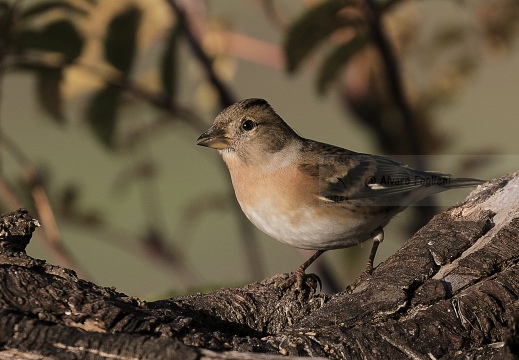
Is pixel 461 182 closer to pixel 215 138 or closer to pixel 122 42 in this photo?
pixel 215 138

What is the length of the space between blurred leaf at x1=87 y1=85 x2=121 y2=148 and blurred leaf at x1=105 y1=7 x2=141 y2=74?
0.14 metres

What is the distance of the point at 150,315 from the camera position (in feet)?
8.08

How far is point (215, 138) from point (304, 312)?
148 centimetres

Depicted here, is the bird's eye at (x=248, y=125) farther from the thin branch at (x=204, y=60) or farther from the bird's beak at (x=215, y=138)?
the thin branch at (x=204, y=60)

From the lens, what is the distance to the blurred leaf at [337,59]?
3.83m

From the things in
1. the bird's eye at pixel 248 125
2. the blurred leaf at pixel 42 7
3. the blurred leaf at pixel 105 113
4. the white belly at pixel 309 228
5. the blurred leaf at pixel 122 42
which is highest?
the bird's eye at pixel 248 125

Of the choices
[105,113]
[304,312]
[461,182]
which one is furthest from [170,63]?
[461,182]

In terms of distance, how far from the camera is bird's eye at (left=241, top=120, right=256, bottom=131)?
14.7 ft

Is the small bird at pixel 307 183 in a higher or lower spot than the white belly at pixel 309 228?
higher

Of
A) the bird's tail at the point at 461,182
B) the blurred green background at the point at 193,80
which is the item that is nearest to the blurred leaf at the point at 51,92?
the blurred green background at the point at 193,80

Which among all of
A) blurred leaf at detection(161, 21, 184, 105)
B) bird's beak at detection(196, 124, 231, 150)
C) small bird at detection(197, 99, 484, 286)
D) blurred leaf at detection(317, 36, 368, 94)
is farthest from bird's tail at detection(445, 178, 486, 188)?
blurred leaf at detection(161, 21, 184, 105)

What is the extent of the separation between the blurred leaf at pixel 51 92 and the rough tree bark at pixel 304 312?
4.38 feet

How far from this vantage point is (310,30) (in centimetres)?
374

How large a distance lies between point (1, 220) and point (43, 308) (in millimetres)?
494
